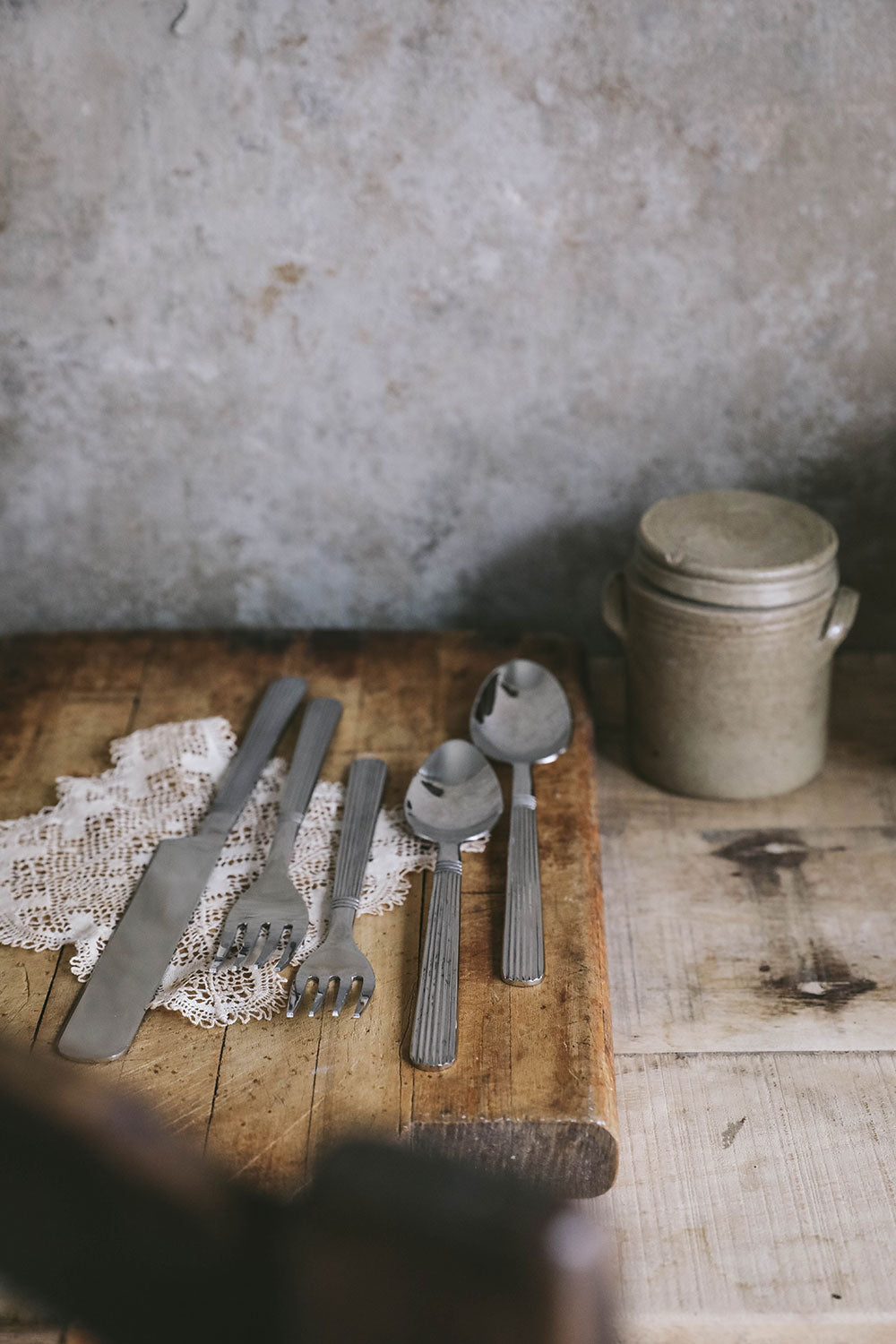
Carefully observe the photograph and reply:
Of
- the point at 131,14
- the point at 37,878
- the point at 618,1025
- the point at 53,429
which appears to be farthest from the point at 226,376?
the point at 618,1025

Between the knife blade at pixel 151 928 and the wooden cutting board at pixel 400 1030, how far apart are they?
0.01 m

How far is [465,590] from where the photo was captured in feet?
3.34

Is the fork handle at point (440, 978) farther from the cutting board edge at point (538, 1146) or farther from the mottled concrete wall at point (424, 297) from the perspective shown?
the mottled concrete wall at point (424, 297)

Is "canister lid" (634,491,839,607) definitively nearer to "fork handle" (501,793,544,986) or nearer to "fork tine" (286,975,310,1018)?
"fork handle" (501,793,544,986)

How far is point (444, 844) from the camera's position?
2.31ft

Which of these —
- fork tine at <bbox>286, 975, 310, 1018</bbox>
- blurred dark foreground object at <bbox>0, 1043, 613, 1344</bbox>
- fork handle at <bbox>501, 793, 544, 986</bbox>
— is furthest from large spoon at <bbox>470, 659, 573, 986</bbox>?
blurred dark foreground object at <bbox>0, 1043, 613, 1344</bbox>

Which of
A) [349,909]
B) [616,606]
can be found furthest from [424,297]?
[349,909]

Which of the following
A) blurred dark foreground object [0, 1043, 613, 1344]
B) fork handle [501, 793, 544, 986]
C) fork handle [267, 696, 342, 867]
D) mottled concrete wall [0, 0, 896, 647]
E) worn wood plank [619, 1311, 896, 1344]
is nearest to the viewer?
blurred dark foreground object [0, 1043, 613, 1344]

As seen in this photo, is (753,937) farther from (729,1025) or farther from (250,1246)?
(250,1246)

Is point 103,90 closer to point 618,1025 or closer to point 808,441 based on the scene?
point 808,441

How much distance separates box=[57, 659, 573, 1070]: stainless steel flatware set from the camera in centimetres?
59

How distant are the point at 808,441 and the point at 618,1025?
54cm

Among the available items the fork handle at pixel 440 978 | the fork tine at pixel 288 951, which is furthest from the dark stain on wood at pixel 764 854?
the fork tine at pixel 288 951

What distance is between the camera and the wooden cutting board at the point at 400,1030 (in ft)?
1.73
